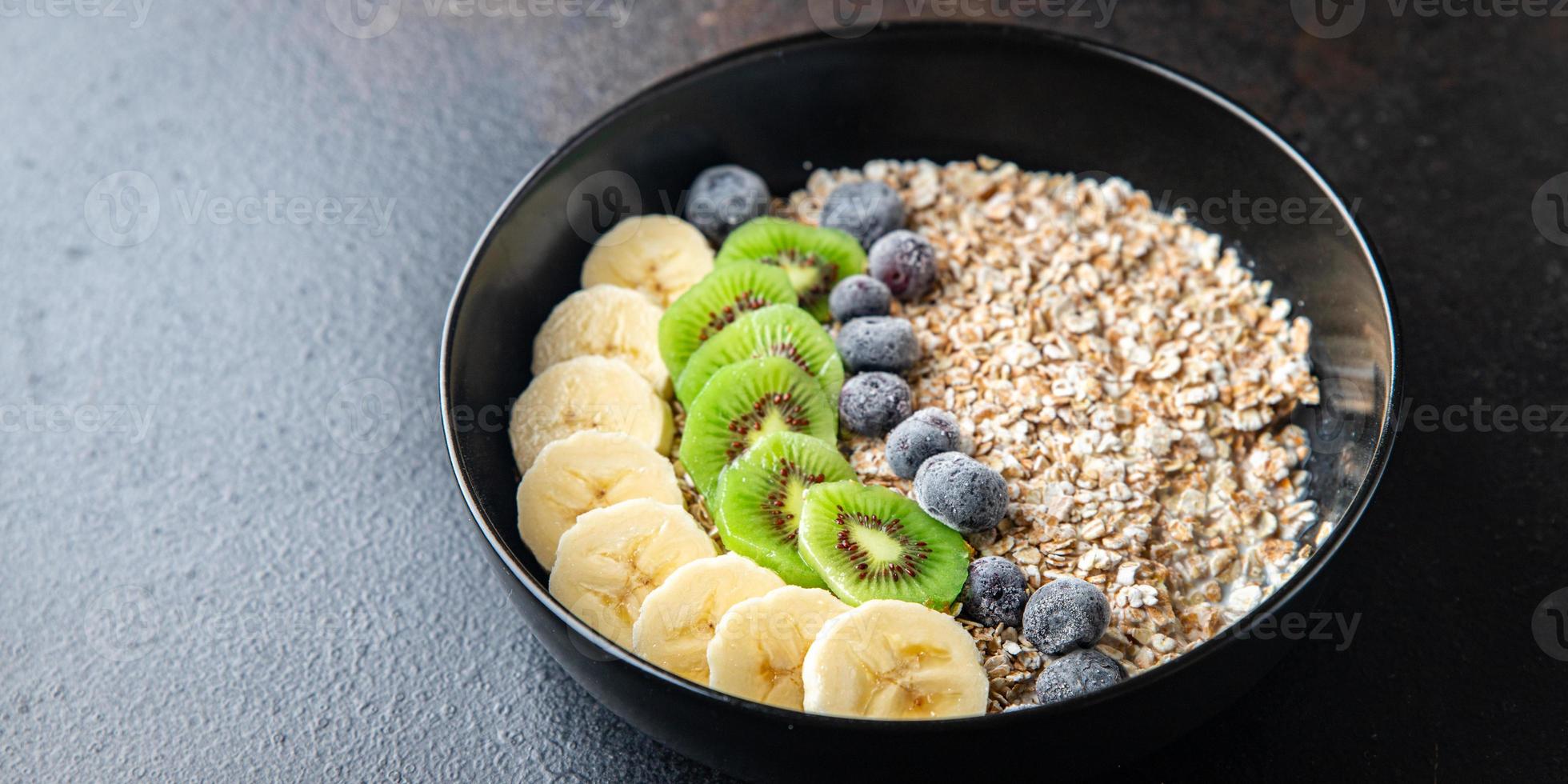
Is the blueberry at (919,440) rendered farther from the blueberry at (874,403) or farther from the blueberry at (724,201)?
the blueberry at (724,201)

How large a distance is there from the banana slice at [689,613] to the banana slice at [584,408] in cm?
29

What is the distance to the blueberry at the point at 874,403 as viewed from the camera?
1701 mm

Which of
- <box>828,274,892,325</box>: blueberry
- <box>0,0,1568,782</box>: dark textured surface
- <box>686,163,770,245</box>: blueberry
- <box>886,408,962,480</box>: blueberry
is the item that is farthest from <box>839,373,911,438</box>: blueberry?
<box>0,0,1568,782</box>: dark textured surface

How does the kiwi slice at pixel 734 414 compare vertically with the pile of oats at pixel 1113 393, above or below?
below

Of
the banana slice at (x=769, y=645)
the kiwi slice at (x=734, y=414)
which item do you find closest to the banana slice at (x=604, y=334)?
the kiwi slice at (x=734, y=414)

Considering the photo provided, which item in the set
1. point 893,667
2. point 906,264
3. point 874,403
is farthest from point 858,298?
point 893,667

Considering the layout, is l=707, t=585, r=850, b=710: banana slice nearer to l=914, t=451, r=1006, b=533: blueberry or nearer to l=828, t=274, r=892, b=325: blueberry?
l=914, t=451, r=1006, b=533: blueberry

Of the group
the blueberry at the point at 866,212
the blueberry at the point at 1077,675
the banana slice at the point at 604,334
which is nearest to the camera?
the blueberry at the point at 1077,675

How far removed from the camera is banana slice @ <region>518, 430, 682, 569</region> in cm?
162

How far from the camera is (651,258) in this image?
6.35ft

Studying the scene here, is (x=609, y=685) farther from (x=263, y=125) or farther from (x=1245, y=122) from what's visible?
(x=263, y=125)

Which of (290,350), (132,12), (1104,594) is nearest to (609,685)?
(1104,594)

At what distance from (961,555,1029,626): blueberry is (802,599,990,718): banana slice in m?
0.09

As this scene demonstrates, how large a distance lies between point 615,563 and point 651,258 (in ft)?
1.86
